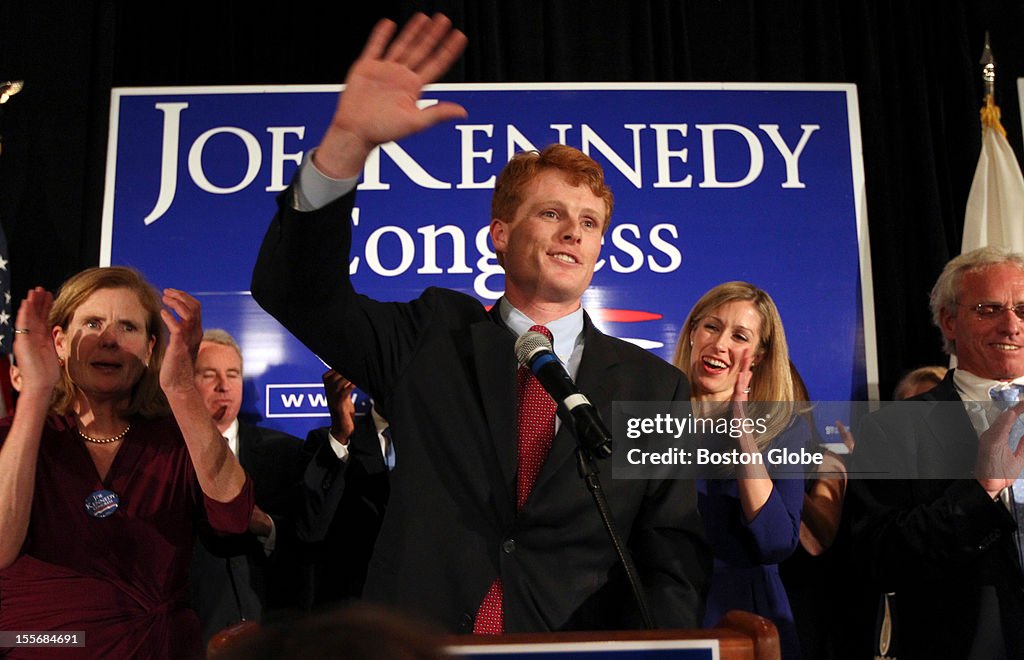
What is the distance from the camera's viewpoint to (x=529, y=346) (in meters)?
1.74

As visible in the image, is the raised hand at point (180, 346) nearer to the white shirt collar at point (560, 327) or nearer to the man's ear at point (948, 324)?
the white shirt collar at point (560, 327)

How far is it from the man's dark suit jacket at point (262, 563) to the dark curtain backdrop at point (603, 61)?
47.7 inches

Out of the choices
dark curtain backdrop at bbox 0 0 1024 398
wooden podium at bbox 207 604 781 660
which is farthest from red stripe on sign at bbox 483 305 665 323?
wooden podium at bbox 207 604 781 660

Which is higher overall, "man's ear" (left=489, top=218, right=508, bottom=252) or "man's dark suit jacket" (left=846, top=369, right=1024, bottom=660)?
"man's ear" (left=489, top=218, right=508, bottom=252)

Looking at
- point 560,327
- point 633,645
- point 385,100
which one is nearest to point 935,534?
point 560,327

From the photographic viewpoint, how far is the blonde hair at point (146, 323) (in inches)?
92.2

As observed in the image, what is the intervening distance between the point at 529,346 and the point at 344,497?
4.87 feet

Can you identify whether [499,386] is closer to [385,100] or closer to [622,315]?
[385,100]

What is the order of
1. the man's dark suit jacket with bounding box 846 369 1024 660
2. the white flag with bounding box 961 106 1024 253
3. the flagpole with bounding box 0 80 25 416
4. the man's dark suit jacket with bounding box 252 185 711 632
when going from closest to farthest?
the man's dark suit jacket with bounding box 252 185 711 632 → the man's dark suit jacket with bounding box 846 369 1024 660 → the flagpole with bounding box 0 80 25 416 → the white flag with bounding box 961 106 1024 253

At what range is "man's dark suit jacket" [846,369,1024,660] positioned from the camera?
8.27 ft

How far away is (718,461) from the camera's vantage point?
2699 mm

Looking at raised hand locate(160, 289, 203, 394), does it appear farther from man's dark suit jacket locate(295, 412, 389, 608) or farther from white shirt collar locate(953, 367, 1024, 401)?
white shirt collar locate(953, 367, 1024, 401)

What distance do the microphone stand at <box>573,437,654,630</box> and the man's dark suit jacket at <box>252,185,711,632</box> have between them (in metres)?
0.32

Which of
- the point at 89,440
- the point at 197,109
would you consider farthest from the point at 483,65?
the point at 89,440
